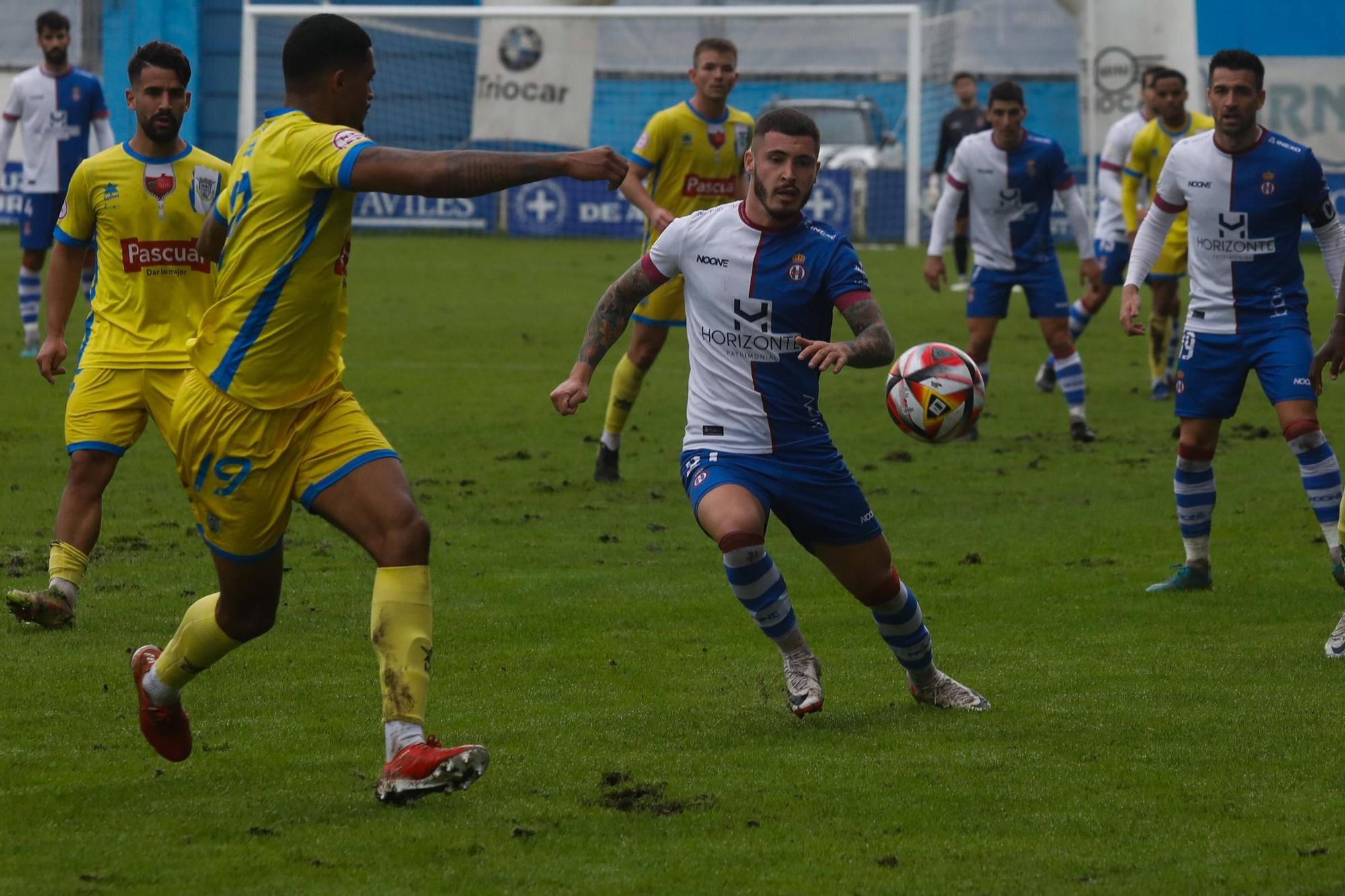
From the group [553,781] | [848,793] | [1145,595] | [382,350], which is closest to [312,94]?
[553,781]

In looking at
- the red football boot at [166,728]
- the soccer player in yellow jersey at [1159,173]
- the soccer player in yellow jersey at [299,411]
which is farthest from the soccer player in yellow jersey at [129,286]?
the soccer player in yellow jersey at [1159,173]

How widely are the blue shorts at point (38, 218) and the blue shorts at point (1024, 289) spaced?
7.50 metres

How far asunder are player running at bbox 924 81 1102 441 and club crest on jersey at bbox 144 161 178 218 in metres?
6.31

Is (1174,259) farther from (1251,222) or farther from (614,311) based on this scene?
(614,311)

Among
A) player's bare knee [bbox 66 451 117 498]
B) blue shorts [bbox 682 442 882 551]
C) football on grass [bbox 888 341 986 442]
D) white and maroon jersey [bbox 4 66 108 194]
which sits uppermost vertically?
white and maroon jersey [bbox 4 66 108 194]

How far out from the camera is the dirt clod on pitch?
5.05m

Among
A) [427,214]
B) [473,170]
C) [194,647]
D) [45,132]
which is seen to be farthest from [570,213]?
[473,170]

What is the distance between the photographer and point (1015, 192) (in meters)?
12.8

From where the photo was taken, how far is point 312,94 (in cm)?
507

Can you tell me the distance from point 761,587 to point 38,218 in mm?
11439

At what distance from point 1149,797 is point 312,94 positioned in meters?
3.03

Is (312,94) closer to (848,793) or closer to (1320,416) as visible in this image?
(848,793)

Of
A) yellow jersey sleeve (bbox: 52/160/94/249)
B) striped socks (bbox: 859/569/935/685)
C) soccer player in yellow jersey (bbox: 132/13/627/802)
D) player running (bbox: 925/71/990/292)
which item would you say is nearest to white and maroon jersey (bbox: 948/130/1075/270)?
yellow jersey sleeve (bbox: 52/160/94/249)

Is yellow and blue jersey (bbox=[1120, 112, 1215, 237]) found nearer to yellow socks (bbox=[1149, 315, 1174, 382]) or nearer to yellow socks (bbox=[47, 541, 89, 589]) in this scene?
yellow socks (bbox=[1149, 315, 1174, 382])
